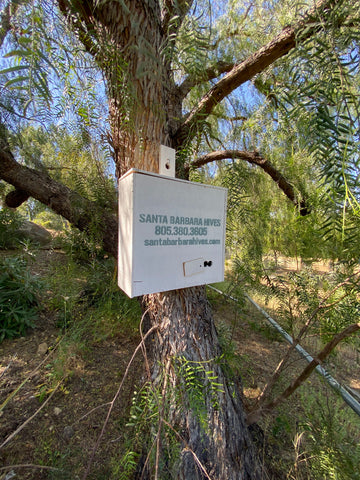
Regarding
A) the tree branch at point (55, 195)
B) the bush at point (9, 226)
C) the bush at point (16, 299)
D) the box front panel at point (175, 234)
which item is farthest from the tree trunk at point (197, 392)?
the bush at point (9, 226)

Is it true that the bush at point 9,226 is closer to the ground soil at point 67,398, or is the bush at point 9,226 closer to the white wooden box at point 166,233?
the ground soil at point 67,398

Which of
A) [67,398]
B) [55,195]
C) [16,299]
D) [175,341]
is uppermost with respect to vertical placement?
[55,195]

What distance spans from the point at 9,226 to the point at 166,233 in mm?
3379

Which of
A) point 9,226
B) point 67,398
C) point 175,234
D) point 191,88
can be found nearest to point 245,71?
point 191,88

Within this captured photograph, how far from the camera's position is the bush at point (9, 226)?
3.06m

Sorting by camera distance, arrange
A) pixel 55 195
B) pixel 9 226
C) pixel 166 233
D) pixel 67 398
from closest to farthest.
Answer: pixel 166 233
pixel 67 398
pixel 55 195
pixel 9 226

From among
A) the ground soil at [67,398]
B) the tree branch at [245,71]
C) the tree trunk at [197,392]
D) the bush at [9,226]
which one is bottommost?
the ground soil at [67,398]

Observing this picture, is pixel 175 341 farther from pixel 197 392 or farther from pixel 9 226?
pixel 9 226

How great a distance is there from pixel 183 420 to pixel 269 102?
5.35ft

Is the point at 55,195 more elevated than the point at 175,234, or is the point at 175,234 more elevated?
the point at 55,195

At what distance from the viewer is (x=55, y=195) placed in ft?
6.14

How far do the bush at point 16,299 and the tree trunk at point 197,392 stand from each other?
1.37 meters

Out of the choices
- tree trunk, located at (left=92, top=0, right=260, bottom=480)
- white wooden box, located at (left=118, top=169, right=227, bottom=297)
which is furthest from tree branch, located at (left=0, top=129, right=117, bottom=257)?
white wooden box, located at (left=118, top=169, right=227, bottom=297)

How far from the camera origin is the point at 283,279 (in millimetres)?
1398
